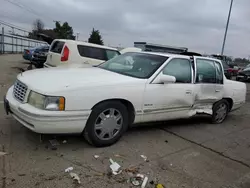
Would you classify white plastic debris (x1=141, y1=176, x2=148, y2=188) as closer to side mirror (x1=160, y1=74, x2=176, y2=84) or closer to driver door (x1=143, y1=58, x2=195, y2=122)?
driver door (x1=143, y1=58, x2=195, y2=122)

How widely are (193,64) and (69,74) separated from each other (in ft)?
8.53

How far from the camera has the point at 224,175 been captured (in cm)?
342

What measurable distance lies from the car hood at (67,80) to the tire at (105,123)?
352mm

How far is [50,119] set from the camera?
3303 mm

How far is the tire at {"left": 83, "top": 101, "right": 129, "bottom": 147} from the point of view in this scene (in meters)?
3.64

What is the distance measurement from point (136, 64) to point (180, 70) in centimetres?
90

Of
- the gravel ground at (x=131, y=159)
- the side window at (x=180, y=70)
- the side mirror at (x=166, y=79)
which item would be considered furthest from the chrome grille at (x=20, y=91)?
the side window at (x=180, y=70)

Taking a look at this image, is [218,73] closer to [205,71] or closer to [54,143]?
[205,71]

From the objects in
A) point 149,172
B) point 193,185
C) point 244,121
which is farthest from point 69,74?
point 244,121

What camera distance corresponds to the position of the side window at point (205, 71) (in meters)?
5.24

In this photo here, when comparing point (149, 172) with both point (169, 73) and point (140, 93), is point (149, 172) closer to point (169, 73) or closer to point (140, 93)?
point (140, 93)

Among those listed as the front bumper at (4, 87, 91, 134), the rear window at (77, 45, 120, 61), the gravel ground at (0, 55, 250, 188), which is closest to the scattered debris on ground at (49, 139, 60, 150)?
the gravel ground at (0, 55, 250, 188)

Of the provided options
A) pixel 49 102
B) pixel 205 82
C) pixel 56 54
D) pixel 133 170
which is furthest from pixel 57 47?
pixel 133 170

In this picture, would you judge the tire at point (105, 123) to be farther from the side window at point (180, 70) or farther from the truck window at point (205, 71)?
the truck window at point (205, 71)
